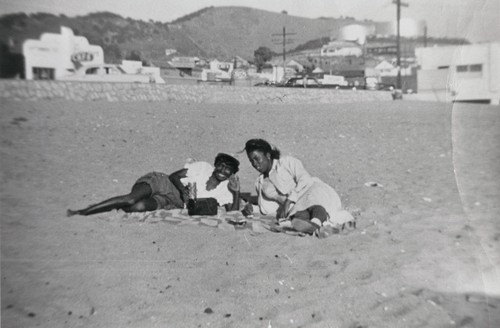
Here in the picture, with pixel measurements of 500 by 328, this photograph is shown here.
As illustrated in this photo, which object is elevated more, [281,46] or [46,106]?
[281,46]

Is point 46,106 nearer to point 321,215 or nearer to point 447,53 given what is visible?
point 321,215

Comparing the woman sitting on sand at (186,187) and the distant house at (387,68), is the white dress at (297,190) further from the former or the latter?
the distant house at (387,68)

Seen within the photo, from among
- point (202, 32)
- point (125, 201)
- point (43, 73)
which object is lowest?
point (125, 201)

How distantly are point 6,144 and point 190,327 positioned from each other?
1.94m

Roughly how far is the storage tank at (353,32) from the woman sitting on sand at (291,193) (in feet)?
2.76

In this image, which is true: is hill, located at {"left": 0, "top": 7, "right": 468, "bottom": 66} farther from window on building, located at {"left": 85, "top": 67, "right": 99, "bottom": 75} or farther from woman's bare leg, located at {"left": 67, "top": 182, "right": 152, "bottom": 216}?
woman's bare leg, located at {"left": 67, "top": 182, "right": 152, "bottom": 216}

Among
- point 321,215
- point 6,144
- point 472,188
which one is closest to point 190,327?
point 321,215

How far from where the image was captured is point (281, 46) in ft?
9.49

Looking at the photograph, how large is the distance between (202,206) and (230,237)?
0.46m

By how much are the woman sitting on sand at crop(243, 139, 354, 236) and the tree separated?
484 mm

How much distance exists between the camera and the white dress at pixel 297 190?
277 cm

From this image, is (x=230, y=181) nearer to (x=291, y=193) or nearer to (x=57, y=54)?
(x=291, y=193)

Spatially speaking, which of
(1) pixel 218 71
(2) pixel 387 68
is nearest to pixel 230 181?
(1) pixel 218 71

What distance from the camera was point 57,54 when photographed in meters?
2.46
